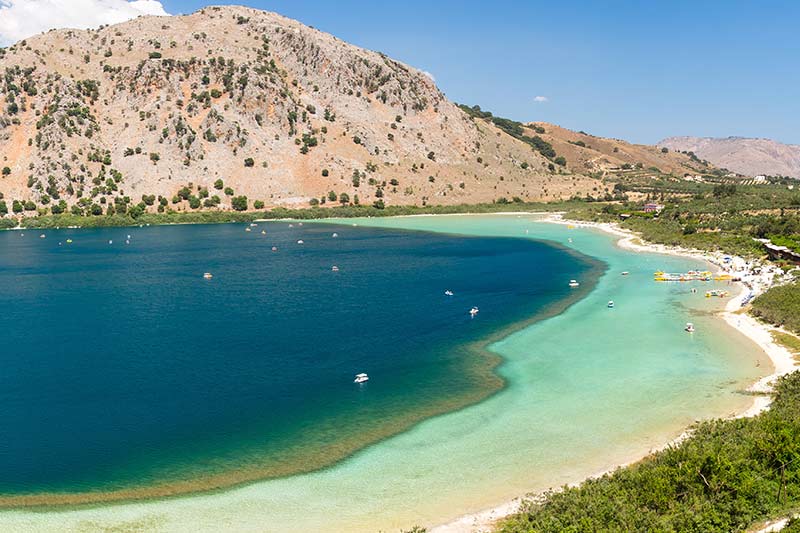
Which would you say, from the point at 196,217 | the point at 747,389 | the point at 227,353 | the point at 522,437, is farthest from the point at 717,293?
the point at 196,217

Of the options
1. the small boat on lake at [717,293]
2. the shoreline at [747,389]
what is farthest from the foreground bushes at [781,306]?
the small boat on lake at [717,293]

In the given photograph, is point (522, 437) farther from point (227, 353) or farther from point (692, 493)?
point (227, 353)

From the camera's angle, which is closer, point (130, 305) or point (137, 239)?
point (130, 305)

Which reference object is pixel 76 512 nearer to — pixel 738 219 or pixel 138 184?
pixel 738 219

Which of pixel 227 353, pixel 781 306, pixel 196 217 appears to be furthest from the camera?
pixel 196 217

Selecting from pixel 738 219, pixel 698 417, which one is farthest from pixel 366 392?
pixel 738 219

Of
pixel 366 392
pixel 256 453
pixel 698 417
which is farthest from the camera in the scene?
pixel 366 392

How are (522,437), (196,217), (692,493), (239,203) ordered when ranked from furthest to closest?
(239,203)
(196,217)
(522,437)
(692,493)
